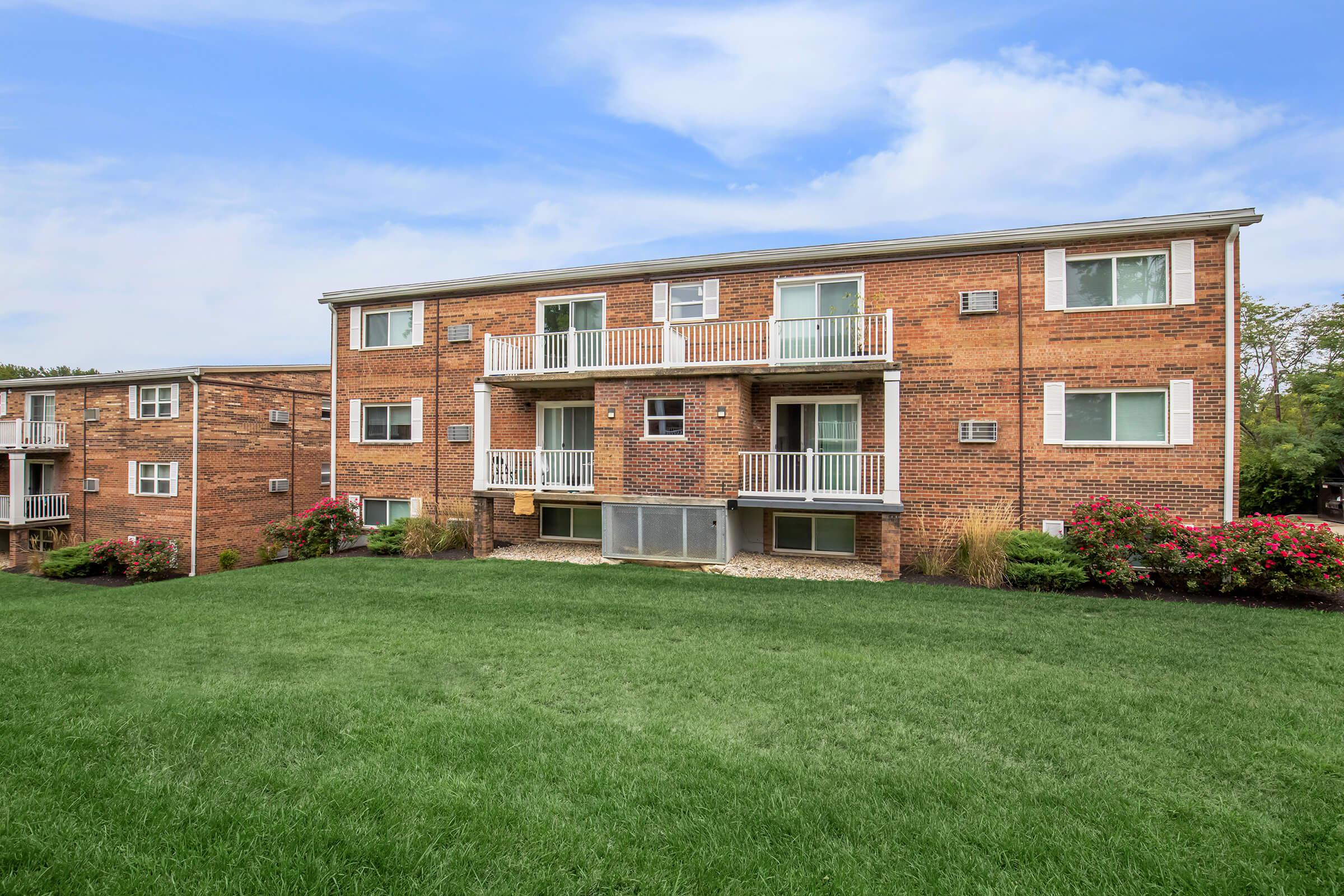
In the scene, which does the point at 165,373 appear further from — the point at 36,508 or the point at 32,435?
the point at 36,508

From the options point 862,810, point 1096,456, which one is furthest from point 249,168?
point 1096,456

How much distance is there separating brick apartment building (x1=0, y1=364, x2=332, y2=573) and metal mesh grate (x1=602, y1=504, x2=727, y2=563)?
14157 millimetres

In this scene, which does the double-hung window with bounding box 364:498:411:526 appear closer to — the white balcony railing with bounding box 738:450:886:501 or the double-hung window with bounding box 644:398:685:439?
the double-hung window with bounding box 644:398:685:439

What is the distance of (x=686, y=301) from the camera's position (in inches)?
550

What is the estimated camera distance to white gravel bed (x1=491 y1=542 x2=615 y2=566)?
42.3ft

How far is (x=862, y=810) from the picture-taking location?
3.24 m

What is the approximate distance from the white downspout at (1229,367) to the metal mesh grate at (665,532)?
28.3 ft

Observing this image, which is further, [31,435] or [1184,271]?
[31,435]

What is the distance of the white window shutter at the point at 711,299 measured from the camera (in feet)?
45.0

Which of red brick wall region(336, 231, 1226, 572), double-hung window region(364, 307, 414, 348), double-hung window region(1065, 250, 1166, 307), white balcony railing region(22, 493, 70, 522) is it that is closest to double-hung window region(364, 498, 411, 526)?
double-hung window region(364, 307, 414, 348)

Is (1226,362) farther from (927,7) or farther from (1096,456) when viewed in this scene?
(927,7)

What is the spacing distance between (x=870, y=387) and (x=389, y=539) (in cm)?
1073

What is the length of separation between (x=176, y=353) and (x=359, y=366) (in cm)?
3191

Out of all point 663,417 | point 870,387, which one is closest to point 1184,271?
point 870,387
